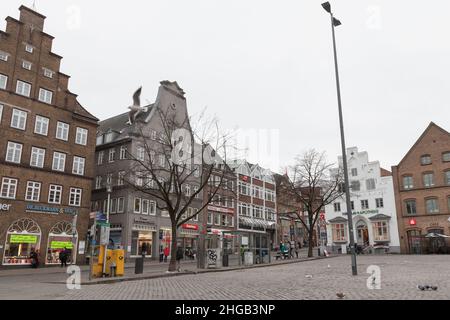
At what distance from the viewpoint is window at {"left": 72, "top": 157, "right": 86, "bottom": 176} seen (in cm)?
3694

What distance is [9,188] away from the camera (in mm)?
31406

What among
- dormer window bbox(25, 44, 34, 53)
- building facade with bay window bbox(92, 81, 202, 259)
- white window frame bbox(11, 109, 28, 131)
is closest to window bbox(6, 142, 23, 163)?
white window frame bbox(11, 109, 28, 131)

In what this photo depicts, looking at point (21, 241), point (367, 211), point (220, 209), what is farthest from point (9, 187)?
point (367, 211)

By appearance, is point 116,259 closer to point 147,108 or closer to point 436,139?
point 147,108

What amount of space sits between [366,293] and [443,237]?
41.6 m

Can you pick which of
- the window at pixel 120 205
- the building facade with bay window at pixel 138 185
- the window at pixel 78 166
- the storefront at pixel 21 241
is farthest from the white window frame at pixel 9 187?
the window at pixel 120 205

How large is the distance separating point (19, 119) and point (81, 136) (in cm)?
629

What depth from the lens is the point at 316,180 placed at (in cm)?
4444

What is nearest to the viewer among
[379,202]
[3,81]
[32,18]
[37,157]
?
[3,81]

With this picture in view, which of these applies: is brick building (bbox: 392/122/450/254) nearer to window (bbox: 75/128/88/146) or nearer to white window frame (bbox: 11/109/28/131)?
window (bbox: 75/128/88/146)

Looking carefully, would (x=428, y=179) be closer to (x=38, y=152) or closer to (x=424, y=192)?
(x=424, y=192)
